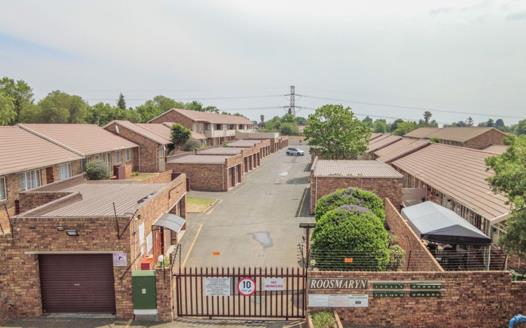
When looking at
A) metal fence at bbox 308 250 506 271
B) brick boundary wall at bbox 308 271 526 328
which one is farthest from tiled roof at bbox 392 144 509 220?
brick boundary wall at bbox 308 271 526 328

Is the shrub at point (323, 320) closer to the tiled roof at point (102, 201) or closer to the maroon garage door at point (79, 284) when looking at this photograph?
the maroon garage door at point (79, 284)

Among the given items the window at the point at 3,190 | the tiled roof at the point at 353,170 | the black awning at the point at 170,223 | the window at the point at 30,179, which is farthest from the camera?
the tiled roof at the point at 353,170

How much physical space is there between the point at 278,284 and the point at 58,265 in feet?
22.0

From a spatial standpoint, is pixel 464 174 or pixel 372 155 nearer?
pixel 464 174

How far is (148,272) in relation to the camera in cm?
1121

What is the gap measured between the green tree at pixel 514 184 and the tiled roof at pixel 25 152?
20.0 m

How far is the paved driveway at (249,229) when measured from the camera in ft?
55.3

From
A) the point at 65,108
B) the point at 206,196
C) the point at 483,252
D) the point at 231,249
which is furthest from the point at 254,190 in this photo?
the point at 65,108

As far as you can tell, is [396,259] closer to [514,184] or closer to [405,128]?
[514,184]

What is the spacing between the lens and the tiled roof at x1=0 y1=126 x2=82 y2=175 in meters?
19.3

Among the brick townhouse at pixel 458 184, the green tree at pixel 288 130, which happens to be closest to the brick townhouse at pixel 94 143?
the brick townhouse at pixel 458 184

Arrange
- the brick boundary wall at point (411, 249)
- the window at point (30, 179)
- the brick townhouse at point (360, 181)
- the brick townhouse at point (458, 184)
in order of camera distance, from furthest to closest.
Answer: the brick townhouse at point (360, 181) → the window at point (30, 179) → the brick townhouse at point (458, 184) → the brick boundary wall at point (411, 249)

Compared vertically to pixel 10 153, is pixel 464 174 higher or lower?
lower

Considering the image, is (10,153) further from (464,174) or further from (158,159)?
(464,174)
